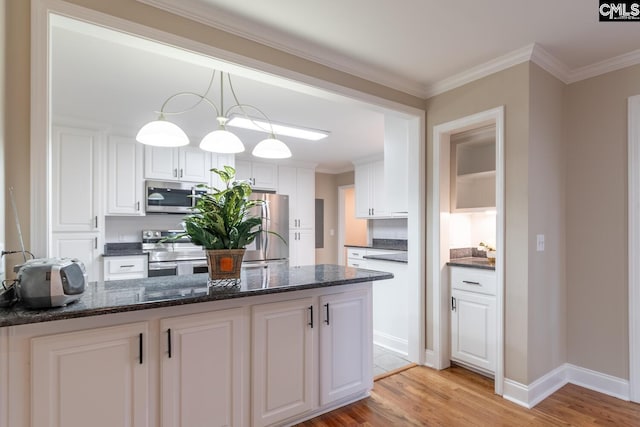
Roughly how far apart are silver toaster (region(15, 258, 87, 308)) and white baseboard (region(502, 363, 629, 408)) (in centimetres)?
278

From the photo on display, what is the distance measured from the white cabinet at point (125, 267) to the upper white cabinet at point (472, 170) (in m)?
3.70

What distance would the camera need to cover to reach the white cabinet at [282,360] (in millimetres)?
1902

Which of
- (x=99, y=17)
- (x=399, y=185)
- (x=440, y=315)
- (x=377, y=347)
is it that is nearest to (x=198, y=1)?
(x=99, y=17)

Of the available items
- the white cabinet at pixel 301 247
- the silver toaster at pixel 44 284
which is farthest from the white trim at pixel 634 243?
the white cabinet at pixel 301 247

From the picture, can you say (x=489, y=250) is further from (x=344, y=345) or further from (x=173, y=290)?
(x=173, y=290)

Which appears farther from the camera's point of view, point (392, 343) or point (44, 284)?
point (392, 343)

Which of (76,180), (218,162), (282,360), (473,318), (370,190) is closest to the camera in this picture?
(282,360)

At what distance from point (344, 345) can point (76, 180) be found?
11.6 feet

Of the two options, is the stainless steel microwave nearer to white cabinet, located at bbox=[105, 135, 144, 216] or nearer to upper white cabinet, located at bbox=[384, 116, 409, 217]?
white cabinet, located at bbox=[105, 135, 144, 216]

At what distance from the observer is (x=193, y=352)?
1692mm

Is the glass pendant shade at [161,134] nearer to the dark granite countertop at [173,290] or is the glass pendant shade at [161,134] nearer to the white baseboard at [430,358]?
the dark granite countertop at [173,290]

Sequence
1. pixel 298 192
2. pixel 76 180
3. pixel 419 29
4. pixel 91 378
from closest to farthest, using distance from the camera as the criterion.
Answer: pixel 91 378, pixel 419 29, pixel 76 180, pixel 298 192
